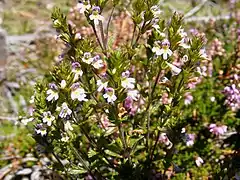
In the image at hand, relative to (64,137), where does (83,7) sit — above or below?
above

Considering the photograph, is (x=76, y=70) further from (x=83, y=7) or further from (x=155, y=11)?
(x=155, y=11)

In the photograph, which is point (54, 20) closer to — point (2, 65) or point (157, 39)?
point (157, 39)

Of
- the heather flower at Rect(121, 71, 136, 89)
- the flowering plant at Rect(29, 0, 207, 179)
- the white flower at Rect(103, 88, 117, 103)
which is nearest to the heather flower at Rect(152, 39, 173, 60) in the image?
the flowering plant at Rect(29, 0, 207, 179)

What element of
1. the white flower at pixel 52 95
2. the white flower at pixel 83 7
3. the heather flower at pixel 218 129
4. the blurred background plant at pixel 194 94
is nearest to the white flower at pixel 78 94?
the white flower at pixel 52 95

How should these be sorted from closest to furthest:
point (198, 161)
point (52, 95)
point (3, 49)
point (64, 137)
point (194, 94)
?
point (52, 95), point (64, 137), point (198, 161), point (194, 94), point (3, 49)

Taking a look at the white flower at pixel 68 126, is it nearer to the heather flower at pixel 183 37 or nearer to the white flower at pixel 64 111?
the white flower at pixel 64 111

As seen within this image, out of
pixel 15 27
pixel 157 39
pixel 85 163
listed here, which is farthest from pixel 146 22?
pixel 15 27

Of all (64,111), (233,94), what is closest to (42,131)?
(64,111)
